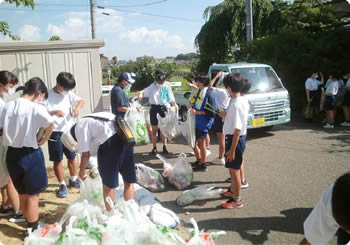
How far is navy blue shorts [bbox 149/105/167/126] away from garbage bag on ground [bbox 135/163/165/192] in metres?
1.84

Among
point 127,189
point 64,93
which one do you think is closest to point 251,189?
point 127,189

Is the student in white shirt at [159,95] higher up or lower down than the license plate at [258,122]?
higher up

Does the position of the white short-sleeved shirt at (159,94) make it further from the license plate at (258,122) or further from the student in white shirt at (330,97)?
the student in white shirt at (330,97)

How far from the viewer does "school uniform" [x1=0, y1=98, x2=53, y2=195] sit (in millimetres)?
2977

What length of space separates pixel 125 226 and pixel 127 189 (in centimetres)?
111

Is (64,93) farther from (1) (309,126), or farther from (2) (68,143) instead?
(1) (309,126)

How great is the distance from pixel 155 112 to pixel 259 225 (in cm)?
353

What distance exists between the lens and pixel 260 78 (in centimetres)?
800

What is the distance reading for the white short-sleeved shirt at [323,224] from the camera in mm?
1660

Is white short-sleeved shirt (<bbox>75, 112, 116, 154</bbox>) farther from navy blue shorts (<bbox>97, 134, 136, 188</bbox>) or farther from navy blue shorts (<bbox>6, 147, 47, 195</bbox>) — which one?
navy blue shorts (<bbox>6, 147, 47, 195</bbox>)

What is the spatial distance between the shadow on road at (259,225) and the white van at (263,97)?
385 cm

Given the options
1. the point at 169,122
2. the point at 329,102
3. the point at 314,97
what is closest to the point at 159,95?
the point at 169,122

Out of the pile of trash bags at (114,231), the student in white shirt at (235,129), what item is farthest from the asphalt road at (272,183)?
the pile of trash bags at (114,231)

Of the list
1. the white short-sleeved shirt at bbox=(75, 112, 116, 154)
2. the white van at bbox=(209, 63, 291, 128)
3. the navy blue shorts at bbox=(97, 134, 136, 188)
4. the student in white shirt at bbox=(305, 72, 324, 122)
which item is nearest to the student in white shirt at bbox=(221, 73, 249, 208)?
the navy blue shorts at bbox=(97, 134, 136, 188)
